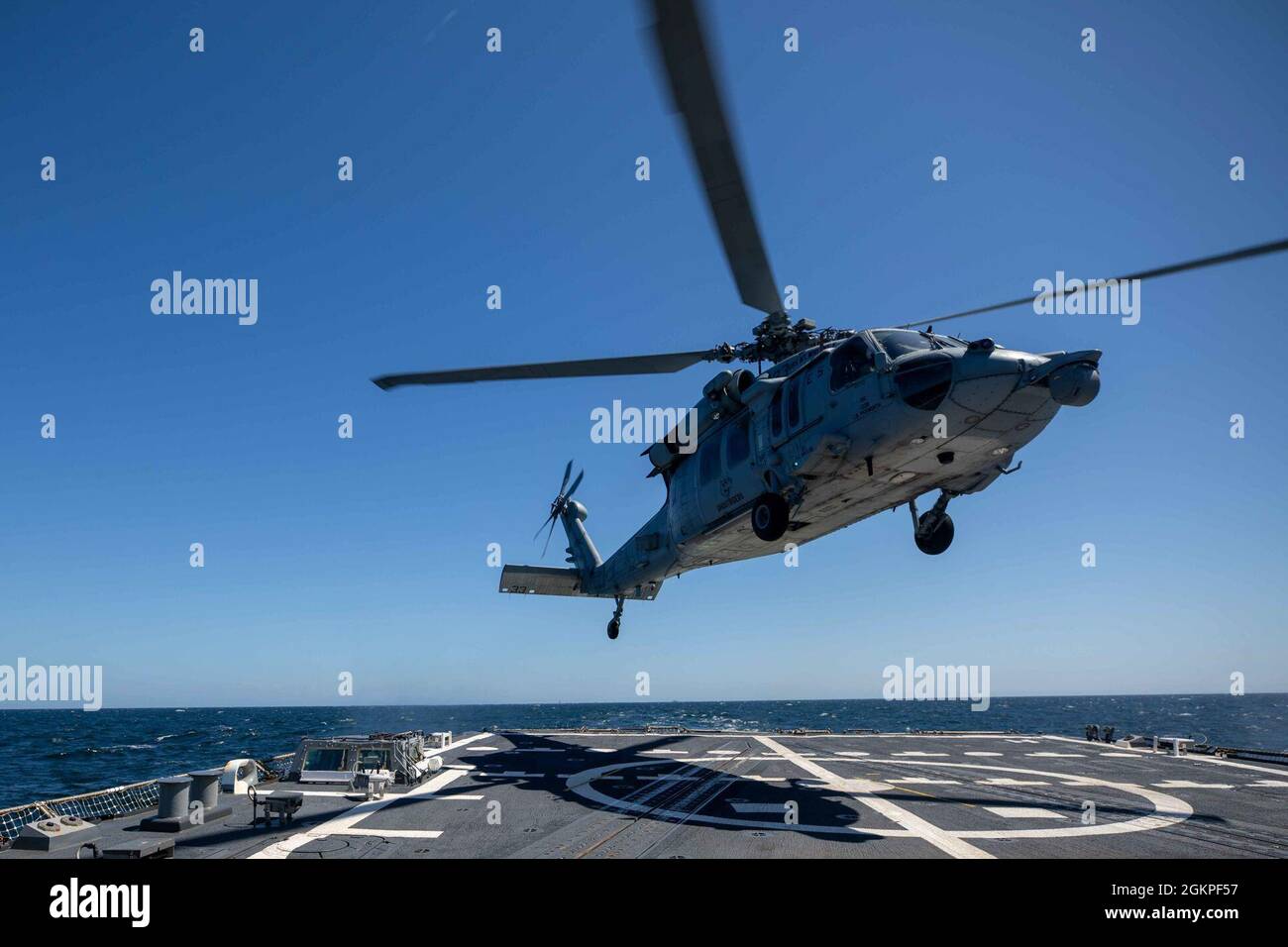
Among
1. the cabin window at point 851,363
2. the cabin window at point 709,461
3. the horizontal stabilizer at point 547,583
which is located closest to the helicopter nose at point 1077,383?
the cabin window at point 851,363

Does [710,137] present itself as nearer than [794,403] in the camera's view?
Yes

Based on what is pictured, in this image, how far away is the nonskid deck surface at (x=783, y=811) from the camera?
42.2 ft

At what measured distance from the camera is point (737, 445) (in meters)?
19.1

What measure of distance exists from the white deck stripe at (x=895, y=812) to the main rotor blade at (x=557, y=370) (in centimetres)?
1154

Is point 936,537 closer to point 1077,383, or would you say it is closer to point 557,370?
point 1077,383

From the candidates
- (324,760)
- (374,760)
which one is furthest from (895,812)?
(324,760)

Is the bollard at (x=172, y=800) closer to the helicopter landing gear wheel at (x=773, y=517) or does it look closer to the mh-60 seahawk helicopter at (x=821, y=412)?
the mh-60 seahawk helicopter at (x=821, y=412)

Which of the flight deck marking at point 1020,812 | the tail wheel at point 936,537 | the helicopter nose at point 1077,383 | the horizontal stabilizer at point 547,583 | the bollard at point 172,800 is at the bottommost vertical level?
the flight deck marking at point 1020,812

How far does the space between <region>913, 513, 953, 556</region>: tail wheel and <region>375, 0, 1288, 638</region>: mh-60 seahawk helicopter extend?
0.05 metres

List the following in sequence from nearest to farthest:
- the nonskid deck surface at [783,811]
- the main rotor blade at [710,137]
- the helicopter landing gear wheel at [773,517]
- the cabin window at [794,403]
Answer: the main rotor blade at [710,137], the nonskid deck surface at [783,811], the cabin window at [794,403], the helicopter landing gear wheel at [773,517]

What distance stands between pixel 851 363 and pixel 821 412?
1.26 m
